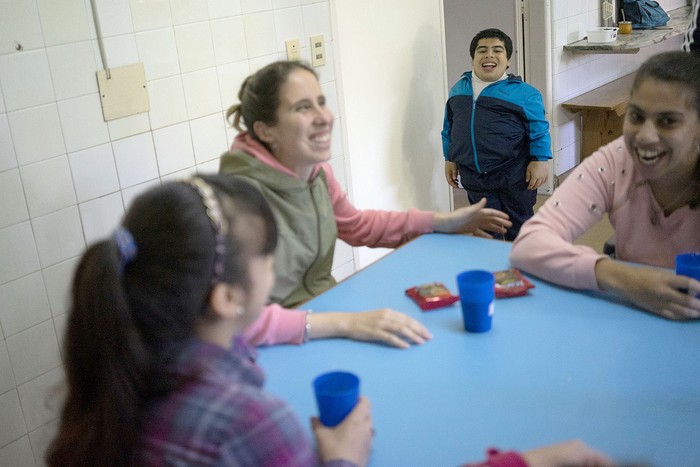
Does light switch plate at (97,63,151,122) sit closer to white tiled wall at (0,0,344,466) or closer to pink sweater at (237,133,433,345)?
white tiled wall at (0,0,344,466)

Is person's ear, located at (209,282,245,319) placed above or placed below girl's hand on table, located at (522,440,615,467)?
above

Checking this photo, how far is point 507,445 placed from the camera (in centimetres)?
112

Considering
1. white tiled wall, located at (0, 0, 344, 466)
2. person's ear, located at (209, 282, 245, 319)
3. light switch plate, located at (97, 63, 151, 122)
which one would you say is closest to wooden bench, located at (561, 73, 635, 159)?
white tiled wall, located at (0, 0, 344, 466)

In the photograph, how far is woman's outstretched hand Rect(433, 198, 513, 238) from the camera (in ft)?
6.58

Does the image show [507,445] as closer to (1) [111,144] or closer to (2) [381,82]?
(1) [111,144]

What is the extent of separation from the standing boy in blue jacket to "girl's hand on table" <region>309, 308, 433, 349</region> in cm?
211

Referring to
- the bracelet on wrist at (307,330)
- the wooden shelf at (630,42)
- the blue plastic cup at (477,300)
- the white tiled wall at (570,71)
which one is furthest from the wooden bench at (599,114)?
the bracelet on wrist at (307,330)

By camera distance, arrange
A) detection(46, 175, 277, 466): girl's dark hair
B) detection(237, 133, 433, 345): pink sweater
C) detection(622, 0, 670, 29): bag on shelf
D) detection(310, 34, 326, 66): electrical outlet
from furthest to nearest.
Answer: detection(622, 0, 670, 29): bag on shelf
detection(310, 34, 326, 66): electrical outlet
detection(237, 133, 433, 345): pink sweater
detection(46, 175, 277, 466): girl's dark hair

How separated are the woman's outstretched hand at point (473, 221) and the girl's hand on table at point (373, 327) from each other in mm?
594

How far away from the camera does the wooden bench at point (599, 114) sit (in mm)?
4770

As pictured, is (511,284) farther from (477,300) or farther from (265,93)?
(265,93)

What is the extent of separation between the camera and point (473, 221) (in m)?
2.03

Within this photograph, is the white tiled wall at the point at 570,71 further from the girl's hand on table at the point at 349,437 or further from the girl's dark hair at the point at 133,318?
the girl's dark hair at the point at 133,318

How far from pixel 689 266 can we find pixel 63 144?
1844 mm
